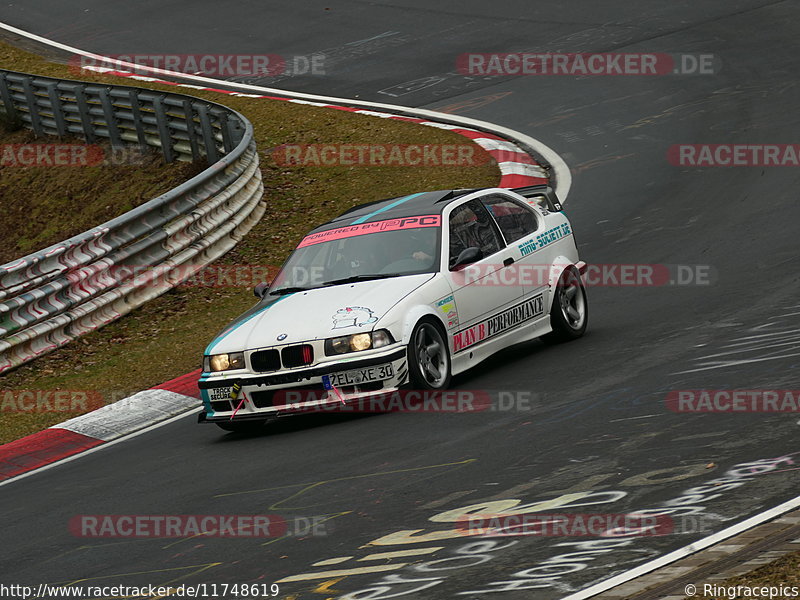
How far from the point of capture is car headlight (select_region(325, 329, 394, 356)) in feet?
29.7

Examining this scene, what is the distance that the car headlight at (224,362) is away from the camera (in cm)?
934

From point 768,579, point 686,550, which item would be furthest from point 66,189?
point 768,579

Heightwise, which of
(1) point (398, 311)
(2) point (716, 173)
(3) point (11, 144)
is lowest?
(1) point (398, 311)

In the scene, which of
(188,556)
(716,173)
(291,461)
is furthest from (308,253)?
(716,173)

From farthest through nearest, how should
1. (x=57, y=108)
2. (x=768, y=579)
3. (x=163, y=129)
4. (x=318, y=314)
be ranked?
(x=57, y=108) → (x=163, y=129) → (x=318, y=314) → (x=768, y=579)

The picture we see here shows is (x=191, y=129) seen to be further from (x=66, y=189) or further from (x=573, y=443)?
(x=573, y=443)

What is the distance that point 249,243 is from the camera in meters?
16.3

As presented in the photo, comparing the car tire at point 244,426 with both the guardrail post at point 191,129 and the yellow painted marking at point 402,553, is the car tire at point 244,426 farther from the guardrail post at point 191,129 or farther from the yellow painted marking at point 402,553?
the guardrail post at point 191,129

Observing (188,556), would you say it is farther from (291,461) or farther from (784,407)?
(784,407)

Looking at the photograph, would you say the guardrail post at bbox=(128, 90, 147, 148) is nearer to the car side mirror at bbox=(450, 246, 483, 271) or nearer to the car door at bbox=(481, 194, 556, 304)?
the car door at bbox=(481, 194, 556, 304)

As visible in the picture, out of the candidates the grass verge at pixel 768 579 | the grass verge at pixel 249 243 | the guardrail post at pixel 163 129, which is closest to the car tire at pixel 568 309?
the grass verge at pixel 249 243

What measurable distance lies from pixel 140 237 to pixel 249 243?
2181 millimetres

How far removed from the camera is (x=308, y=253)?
10602 mm

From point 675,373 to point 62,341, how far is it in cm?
678
